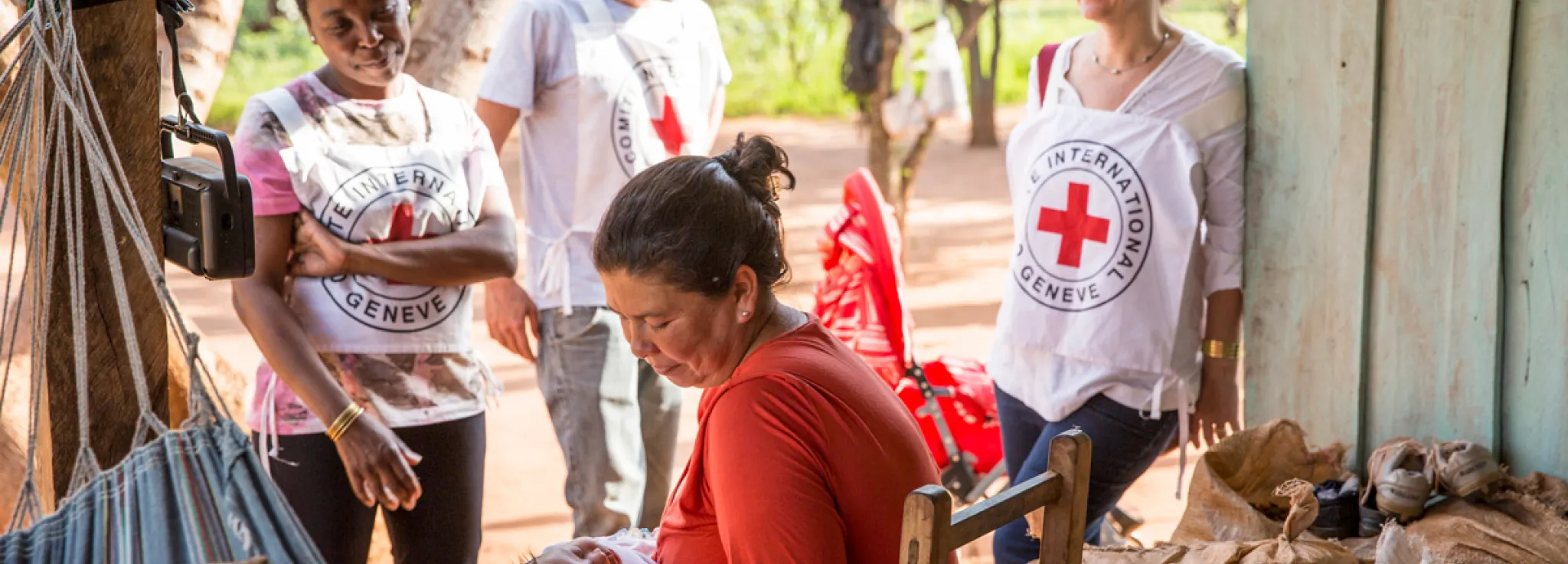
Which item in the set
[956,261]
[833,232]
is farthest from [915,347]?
[833,232]

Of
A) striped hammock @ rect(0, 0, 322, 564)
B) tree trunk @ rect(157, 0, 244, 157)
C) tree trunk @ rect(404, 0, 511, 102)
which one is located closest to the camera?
striped hammock @ rect(0, 0, 322, 564)

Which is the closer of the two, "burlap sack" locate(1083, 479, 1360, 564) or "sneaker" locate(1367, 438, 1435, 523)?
"burlap sack" locate(1083, 479, 1360, 564)

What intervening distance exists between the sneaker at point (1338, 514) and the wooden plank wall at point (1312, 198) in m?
0.27

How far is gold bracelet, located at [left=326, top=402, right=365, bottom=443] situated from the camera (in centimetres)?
231

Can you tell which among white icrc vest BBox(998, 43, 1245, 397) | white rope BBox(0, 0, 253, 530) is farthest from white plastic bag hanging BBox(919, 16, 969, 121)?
white rope BBox(0, 0, 253, 530)

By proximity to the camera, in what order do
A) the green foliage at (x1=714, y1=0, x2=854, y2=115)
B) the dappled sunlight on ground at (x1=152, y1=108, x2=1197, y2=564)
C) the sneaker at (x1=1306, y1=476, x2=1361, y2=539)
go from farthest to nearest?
the green foliage at (x1=714, y1=0, x2=854, y2=115) < the dappled sunlight on ground at (x1=152, y1=108, x2=1197, y2=564) < the sneaker at (x1=1306, y1=476, x2=1361, y2=539)

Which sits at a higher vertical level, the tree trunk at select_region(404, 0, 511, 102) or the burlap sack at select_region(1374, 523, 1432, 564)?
the tree trunk at select_region(404, 0, 511, 102)

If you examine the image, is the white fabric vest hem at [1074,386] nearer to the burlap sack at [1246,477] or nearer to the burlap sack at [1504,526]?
the burlap sack at [1246,477]

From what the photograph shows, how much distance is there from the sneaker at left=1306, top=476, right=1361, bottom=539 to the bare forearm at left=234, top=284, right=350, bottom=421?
1.70 meters

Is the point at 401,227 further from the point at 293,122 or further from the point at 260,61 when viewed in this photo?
the point at 260,61

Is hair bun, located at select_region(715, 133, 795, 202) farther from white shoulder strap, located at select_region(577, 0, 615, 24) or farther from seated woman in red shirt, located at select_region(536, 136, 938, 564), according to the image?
white shoulder strap, located at select_region(577, 0, 615, 24)

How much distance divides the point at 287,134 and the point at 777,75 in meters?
17.1

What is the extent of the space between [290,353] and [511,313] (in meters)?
0.74

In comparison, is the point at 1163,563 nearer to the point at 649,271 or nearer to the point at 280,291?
the point at 649,271
